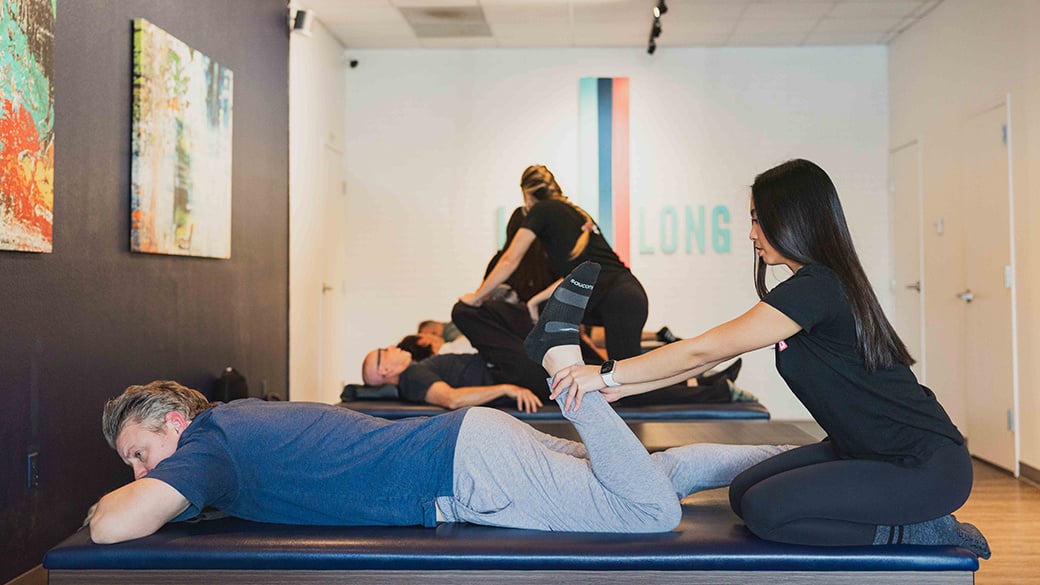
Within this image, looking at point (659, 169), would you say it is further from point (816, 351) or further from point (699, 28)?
point (816, 351)

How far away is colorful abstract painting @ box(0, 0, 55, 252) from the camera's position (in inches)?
121

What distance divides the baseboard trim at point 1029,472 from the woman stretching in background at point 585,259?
86.5 inches

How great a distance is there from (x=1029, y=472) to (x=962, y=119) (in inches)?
86.2

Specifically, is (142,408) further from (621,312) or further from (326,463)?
(621,312)

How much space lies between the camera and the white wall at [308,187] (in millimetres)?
6613

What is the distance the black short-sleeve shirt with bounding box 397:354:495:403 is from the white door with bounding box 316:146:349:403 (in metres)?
3.00

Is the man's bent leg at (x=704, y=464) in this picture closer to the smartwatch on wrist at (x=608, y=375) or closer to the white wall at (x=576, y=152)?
the smartwatch on wrist at (x=608, y=375)

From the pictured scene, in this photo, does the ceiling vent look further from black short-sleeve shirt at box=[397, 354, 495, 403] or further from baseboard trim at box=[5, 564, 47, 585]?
baseboard trim at box=[5, 564, 47, 585]

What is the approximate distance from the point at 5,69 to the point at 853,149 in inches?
255

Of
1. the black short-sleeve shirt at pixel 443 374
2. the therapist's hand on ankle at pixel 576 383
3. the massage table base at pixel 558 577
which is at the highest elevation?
the therapist's hand on ankle at pixel 576 383

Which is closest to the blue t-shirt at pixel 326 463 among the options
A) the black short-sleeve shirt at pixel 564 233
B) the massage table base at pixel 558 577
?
the massage table base at pixel 558 577

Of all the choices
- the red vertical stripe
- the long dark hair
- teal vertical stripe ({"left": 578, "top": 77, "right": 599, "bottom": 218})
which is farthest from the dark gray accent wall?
the red vertical stripe

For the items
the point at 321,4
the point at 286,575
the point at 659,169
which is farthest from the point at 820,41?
the point at 286,575

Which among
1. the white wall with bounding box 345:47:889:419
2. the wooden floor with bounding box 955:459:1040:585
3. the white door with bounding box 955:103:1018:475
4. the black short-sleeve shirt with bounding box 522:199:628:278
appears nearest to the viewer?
the wooden floor with bounding box 955:459:1040:585
